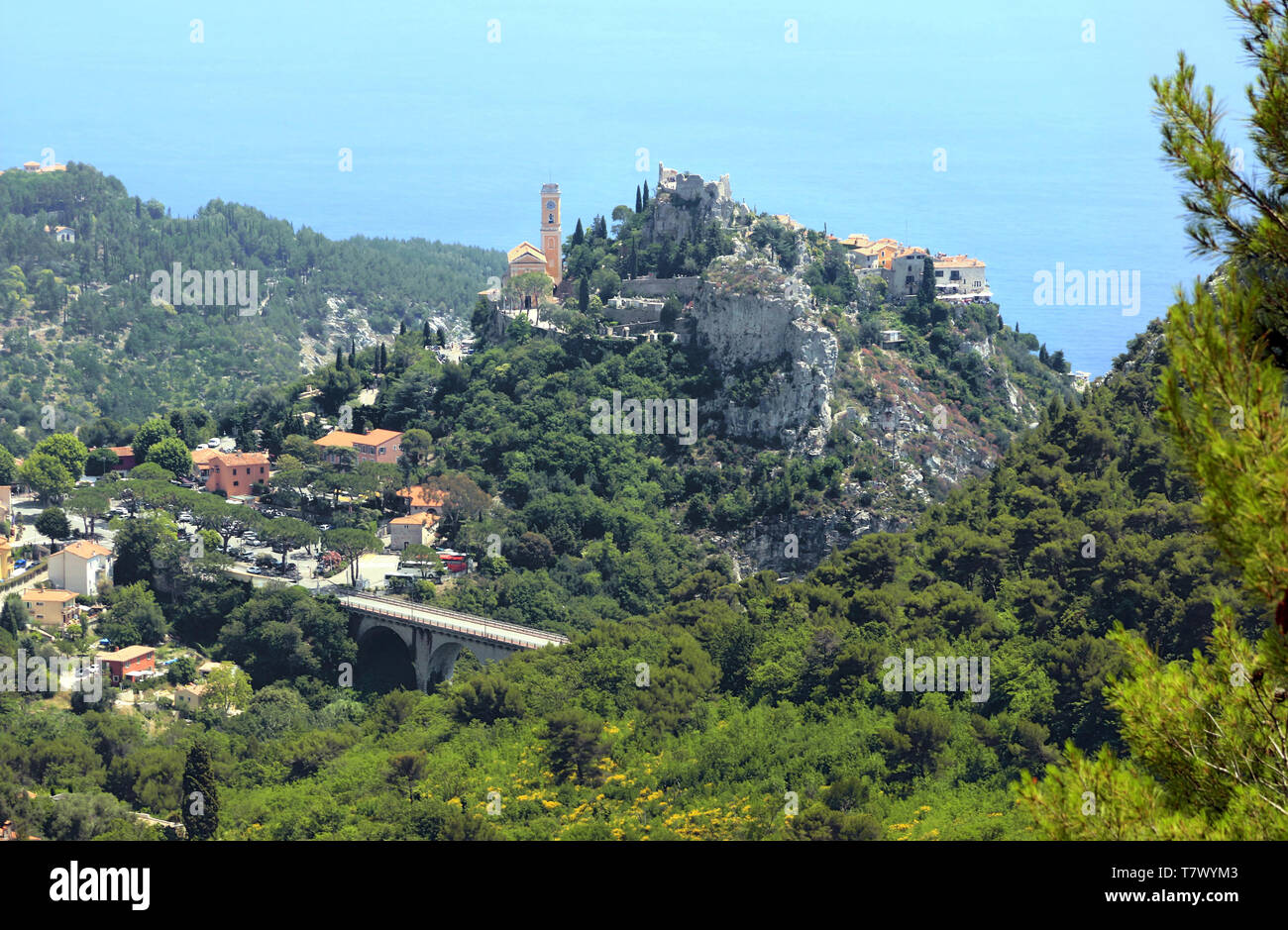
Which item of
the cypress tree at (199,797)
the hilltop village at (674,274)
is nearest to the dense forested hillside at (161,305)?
the hilltop village at (674,274)

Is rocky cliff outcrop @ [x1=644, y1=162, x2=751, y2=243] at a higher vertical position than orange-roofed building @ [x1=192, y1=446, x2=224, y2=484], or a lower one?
higher

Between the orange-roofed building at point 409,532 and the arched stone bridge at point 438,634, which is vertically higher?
the orange-roofed building at point 409,532

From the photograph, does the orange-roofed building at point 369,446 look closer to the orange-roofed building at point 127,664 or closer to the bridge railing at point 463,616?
the bridge railing at point 463,616

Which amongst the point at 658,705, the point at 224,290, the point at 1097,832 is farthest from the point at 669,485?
the point at 224,290

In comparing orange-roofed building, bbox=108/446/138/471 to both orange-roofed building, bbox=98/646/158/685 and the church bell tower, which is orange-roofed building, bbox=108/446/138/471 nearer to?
orange-roofed building, bbox=98/646/158/685

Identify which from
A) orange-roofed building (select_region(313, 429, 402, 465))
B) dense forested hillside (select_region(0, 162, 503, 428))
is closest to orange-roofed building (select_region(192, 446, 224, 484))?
orange-roofed building (select_region(313, 429, 402, 465))

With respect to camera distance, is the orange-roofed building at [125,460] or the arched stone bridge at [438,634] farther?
the orange-roofed building at [125,460]
